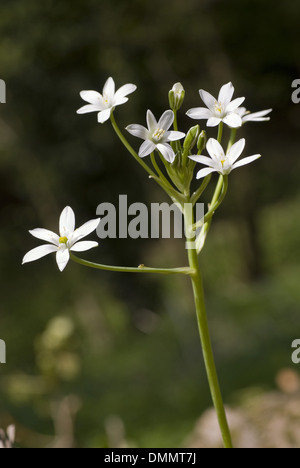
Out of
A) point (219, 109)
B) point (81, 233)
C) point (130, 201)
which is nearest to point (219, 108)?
point (219, 109)

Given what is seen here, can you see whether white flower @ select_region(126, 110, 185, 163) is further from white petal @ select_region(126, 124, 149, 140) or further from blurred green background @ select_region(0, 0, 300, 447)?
blurred green background @ select_region(0, 0, 300, 447)

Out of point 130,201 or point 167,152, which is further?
point 130,201

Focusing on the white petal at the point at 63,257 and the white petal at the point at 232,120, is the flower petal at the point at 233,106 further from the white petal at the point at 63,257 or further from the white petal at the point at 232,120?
the white petal at the point at 63,257

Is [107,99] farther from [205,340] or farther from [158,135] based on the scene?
[205,340]

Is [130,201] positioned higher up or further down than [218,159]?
higher up

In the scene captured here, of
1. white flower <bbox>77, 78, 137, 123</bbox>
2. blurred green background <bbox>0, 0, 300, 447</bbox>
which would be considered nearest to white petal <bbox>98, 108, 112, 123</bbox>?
white flower <bbox>77, 78, 137, 123</bbox>

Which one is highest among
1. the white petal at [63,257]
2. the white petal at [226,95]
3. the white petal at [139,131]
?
the white petal at [226,95]


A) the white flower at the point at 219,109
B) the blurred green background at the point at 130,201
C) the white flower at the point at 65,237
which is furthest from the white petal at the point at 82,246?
the blurred green background at the point at 130,201
